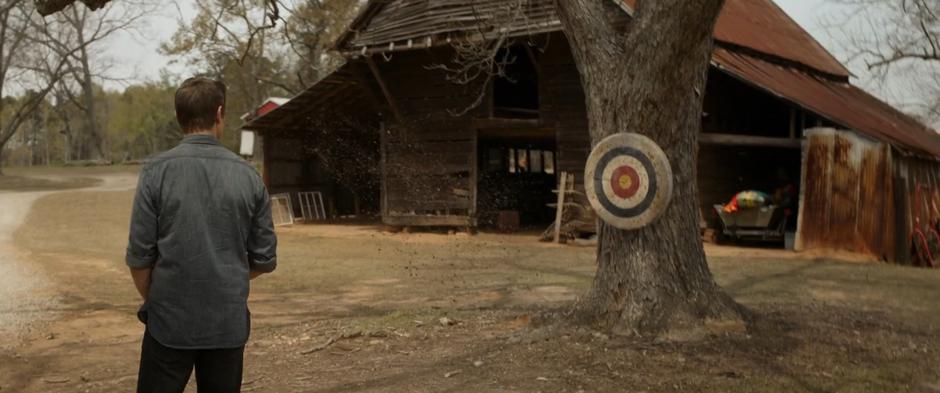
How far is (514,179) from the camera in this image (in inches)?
930

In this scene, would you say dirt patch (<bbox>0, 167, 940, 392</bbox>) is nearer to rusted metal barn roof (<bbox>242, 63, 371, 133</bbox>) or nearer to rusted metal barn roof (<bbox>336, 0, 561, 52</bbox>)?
rusted metal barn roof (<bbox>336, 0, 561, 52</bbox>)

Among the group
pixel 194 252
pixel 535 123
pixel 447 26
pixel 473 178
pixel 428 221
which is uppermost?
pixel 447 26

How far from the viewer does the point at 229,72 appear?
48.9 metres

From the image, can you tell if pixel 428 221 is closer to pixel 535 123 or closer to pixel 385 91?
pixel 385 91

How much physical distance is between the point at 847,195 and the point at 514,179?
10631 millimetres

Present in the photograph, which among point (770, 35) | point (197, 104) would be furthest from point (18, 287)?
point (770, 35)

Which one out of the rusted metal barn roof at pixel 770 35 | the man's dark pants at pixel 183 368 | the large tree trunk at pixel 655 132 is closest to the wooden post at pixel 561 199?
the rusted metal barn roof at pixel 770 35

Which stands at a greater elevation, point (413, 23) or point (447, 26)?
point (413, 23)

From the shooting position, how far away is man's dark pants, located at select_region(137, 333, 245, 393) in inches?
121

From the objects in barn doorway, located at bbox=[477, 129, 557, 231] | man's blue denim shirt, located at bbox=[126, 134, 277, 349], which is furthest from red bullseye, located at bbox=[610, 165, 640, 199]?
barn doorway, located at bbox=[477, 129, 557, 231]

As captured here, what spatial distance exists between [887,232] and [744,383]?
419 inches

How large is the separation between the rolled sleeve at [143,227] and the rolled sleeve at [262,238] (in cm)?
36

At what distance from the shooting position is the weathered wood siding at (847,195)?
1414 centimetres

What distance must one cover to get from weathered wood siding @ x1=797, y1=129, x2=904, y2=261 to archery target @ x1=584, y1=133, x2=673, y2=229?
9.64 metres
